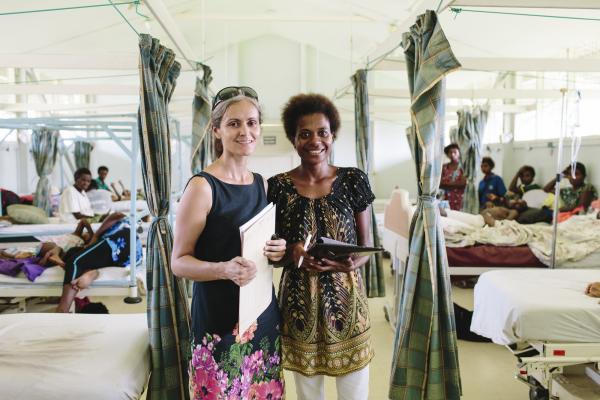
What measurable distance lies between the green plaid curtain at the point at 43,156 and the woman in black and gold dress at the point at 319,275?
854 cm

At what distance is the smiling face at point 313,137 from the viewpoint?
6.38 feet

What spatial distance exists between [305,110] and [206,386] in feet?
3.64

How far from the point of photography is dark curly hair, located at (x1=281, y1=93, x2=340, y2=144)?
1.98 m

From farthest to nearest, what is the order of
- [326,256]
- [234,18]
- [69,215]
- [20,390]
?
1. [234,18]
2. [69,215]
3. [20,390]
4. [326,256]

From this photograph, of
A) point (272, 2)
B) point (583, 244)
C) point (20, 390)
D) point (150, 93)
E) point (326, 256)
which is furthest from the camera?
point (272, 2)

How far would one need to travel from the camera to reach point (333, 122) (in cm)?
205

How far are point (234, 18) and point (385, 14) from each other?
8.66 ft

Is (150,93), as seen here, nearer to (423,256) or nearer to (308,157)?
(308,157)

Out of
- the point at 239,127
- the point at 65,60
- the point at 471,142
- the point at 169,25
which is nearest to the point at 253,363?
the point at 239,127

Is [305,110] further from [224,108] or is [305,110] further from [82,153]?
[82,153]

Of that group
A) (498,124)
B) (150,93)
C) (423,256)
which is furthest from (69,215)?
(498,124)

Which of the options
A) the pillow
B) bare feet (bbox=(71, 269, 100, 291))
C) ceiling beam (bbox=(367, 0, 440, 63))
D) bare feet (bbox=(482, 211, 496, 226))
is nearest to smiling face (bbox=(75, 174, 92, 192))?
the pillow

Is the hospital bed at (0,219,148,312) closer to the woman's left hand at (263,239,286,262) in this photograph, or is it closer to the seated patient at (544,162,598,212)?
the woman's left hand at (263,239,286,262)

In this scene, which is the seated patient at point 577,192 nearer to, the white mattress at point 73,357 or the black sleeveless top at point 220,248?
the white mattress at point 73,357
